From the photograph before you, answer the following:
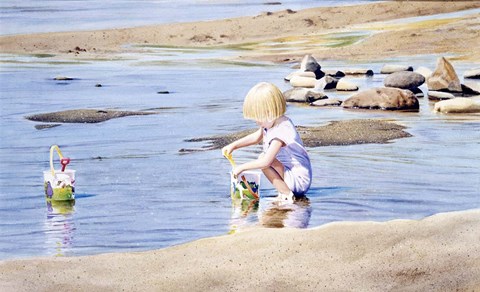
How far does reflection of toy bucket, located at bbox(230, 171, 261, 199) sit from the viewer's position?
6.33 m

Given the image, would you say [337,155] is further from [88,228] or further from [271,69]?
[271,69]

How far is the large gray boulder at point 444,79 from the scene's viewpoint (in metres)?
11.5

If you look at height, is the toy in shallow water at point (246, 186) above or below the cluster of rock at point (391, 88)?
above

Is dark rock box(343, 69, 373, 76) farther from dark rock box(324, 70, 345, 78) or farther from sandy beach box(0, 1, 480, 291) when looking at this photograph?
sandy beach box(0, 1, 480, 291)

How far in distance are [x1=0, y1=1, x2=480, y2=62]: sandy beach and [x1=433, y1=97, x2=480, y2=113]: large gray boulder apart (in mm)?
3049

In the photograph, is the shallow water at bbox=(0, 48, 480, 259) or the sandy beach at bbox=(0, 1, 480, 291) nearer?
the sandy beach at bbox=(0, 1, 480, 291)

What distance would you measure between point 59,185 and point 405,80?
5.92 m

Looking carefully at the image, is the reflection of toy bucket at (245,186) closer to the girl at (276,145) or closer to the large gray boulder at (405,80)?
the girl at (276,145)

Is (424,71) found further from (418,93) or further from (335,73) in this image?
(335,73)

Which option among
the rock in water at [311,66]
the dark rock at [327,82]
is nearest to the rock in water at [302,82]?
the dark rock at [327,82]

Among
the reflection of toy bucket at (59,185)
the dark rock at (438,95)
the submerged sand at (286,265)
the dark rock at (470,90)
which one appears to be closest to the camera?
the submerged sand at (286,265)

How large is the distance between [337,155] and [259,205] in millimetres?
1668

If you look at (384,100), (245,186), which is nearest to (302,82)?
(384,100)

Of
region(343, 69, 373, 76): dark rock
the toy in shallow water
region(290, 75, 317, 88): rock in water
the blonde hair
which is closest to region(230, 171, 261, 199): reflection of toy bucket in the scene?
the toy in shallow water
